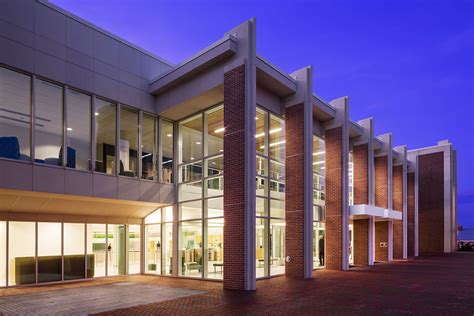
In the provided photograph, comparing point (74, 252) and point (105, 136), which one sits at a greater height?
point (105, 136)

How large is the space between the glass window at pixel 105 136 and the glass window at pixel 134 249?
4.04 m

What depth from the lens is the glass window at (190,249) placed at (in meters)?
17.1

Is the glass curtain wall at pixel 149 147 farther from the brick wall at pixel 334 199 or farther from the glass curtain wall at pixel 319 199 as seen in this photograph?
the brick wall at pixel 334 199

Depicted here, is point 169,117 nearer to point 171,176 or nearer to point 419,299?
point 171,176

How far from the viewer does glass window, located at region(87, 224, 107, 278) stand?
58.4 ft

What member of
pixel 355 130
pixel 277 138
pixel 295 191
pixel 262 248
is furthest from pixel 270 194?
pixel 355 130

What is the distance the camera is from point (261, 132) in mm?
17859

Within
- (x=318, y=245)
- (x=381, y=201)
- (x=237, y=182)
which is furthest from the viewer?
(x=381, y=201)

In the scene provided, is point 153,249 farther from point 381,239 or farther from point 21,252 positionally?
point 381,239

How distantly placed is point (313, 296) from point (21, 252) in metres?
Result: 11.2

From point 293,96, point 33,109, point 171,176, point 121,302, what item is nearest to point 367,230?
point 293,96

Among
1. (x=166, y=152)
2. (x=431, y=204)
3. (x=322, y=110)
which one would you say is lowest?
(x=431, y=204)

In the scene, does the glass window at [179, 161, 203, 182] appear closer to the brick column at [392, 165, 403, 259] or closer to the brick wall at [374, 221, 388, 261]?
the brick wall at [374, 221, 388, 261]

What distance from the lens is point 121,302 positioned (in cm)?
1180
